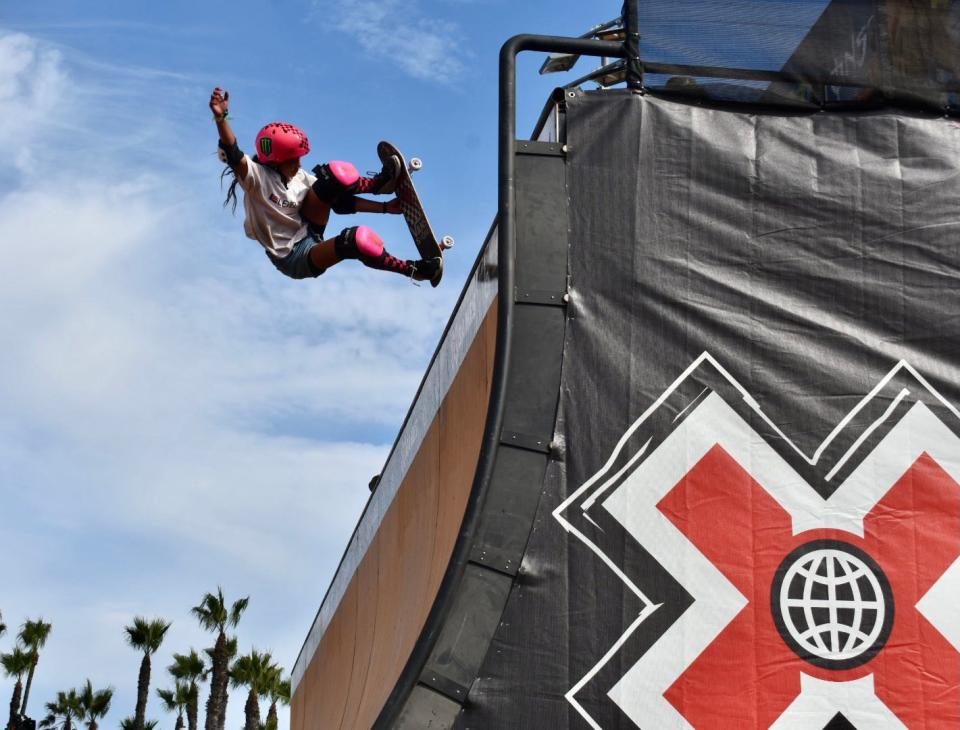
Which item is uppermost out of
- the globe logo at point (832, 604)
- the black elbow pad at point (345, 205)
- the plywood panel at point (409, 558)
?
the black elbow pad at point (345, 205)

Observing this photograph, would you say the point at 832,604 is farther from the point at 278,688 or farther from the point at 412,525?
the point at 278,688

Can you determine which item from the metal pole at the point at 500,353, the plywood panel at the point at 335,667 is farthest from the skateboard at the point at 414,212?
the plywood panel at the point at 335,667

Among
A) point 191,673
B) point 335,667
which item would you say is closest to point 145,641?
point 191,673

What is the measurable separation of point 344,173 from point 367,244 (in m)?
0.47

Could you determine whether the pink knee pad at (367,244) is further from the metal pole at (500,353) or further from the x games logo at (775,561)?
the x games logo at (775,561)

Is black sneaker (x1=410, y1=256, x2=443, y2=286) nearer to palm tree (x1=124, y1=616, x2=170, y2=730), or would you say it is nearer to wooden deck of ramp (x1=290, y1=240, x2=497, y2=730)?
wooden deck of ramp (x1=290, y1=240, x2=497, y2=730)

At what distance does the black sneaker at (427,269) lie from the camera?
7270 mm

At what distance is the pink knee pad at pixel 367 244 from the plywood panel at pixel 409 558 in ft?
2.48

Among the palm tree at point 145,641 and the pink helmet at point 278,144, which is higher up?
the palm tree at point 145,641

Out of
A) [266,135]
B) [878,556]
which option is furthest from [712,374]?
[266,135]

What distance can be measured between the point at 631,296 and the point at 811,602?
1.65 m

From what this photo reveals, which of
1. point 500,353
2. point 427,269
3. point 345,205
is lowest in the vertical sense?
point 500,353

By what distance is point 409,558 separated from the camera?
845cm

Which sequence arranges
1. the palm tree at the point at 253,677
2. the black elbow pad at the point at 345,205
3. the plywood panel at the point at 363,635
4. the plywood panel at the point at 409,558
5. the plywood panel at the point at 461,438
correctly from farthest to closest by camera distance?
the palm tree at the point at 253,677, the plywood panel at the point at 363,635, the black elbow pad at the point at 345,205, the plywood panel at the point at 409,558, the plywood panel at the point at 461,438
